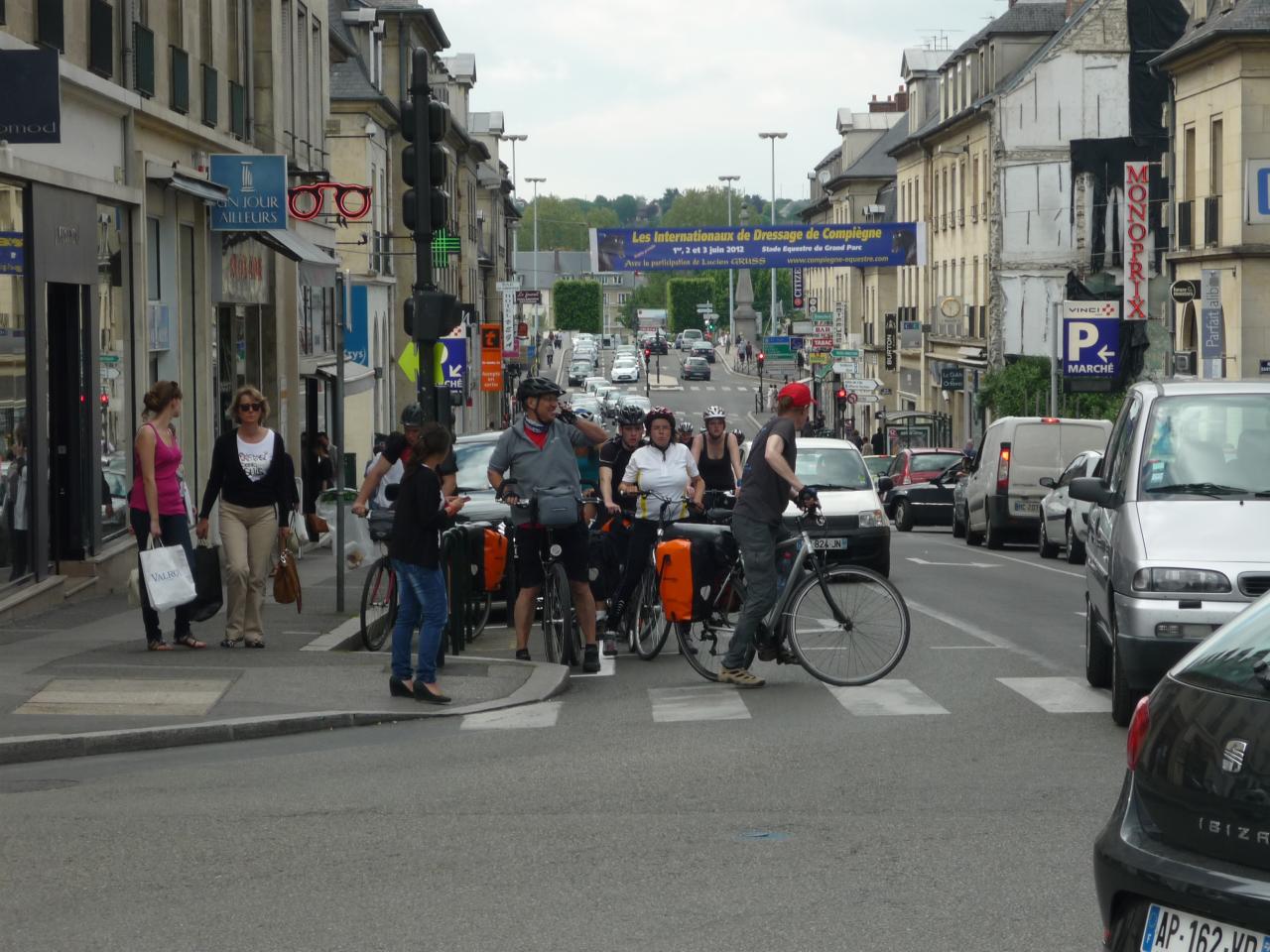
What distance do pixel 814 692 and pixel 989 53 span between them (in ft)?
181

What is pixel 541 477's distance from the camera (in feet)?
42.8

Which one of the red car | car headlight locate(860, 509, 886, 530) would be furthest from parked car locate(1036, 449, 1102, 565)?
the red car

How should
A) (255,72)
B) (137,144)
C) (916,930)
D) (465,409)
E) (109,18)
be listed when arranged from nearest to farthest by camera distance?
(916,930), (109,18), (137,144), (255,72), (465,409)

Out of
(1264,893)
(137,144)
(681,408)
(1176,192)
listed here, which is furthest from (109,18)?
(681,408)

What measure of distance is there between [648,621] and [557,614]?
2.51 ft

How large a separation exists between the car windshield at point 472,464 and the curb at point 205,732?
272 inches

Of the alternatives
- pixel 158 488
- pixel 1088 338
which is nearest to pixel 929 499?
pixel 1088 338

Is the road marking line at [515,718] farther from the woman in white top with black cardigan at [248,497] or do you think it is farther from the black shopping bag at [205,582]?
the black shopping bag at [205,582]

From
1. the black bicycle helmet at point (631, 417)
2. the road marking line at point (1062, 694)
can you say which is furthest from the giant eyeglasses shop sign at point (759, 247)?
the road marking line at point (1062, 694)

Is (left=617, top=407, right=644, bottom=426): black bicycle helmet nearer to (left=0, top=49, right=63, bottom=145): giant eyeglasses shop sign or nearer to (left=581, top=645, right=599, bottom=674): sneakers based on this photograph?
(left=581, top=645, right=599, bottom=674): sneakers

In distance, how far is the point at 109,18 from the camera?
19516 mm

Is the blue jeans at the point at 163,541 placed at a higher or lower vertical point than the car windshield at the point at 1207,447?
lower

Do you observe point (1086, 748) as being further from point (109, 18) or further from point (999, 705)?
point (109, 18)

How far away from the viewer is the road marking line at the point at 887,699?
11227mm
